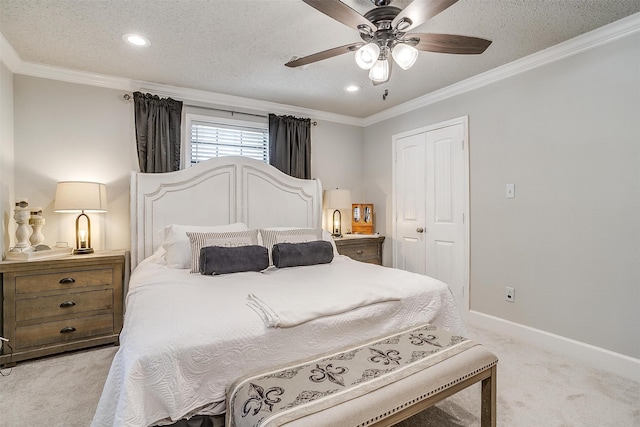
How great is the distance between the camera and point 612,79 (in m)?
2.40

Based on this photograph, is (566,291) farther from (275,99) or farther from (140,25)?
(140,25)

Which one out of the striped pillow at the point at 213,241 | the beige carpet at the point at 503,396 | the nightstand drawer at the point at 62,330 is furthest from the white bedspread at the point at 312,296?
the nightstand drawer at the point at 62,330

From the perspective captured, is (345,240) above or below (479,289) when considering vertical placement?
above

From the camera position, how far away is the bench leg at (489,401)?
1.64 meters

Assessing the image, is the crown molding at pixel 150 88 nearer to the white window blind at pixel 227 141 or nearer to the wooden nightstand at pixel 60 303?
the white window blind at pixel 227 141

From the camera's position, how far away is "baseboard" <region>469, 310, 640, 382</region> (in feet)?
7.55

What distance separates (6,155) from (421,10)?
3386 millimetres

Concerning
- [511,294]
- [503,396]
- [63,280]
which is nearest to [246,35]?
[63,280]

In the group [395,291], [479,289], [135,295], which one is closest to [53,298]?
[135,295]

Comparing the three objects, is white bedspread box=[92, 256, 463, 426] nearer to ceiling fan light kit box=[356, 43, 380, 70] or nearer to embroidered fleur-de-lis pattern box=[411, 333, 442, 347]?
embroidered fleur-de-lis pattern box=[411, 333, 442, 347]

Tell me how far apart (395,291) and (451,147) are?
7.17 ft

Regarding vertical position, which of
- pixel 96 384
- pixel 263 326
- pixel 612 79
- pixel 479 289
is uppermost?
pixel 612 79

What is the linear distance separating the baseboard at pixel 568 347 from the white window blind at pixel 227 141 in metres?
3.09

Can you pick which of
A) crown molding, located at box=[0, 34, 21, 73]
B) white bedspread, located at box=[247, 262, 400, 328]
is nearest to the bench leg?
white bedspread, located at box=[247, 262, 400, 328]
